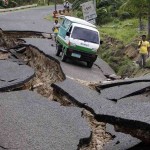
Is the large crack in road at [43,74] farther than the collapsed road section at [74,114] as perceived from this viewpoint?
Yes

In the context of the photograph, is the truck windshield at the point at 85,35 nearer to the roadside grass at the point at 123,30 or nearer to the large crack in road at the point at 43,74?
the large crack in road at the point at 43,74

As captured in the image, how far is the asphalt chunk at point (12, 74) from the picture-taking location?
15.2m

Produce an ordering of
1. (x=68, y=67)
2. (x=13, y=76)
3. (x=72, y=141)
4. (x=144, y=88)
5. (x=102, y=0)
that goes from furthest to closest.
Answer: (x=102, y=0)
(x=68, y=67)
(x=13, y=76)
(x=144, y=88)
(x=72, y=141)

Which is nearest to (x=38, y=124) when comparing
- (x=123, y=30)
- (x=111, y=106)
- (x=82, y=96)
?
(x=111, y=106)

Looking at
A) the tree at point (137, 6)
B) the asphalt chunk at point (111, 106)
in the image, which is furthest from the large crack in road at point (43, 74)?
the tree at point (137, 6)

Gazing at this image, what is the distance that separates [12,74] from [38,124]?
5.82 meters

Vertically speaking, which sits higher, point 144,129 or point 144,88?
point 144,129

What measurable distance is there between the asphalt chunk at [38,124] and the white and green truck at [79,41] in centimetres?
651

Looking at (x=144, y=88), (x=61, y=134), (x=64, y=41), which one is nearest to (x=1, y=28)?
(x=64, y=41)

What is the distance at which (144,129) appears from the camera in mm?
8781

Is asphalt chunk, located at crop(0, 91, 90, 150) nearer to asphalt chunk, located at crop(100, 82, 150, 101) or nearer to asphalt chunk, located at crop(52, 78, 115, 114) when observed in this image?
asphalt chunk, located at crop(52, 78, 115, 114)

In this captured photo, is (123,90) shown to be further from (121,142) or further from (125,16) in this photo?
(125,16)

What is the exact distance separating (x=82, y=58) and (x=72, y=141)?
35.0 feet

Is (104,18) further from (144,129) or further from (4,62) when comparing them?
(144,129)
